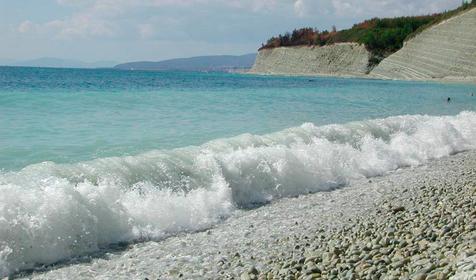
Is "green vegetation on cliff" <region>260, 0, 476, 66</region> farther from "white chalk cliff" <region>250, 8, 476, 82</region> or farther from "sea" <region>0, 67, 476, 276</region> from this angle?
"sea" <region>0, 67, 476, 276</region>

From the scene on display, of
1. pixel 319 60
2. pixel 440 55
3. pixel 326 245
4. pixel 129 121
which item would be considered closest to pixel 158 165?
pixel 326 245

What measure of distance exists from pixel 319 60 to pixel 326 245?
345ft

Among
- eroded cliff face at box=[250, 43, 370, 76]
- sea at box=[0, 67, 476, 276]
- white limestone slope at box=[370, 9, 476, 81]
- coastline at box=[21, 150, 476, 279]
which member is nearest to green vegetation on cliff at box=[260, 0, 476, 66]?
eroded cliff face at box=[250, 43, 370, 76]

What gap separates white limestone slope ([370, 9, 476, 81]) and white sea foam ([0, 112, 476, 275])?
64398 mm

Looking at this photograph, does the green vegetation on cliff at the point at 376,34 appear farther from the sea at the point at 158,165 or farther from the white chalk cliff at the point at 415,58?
the sea at the point at 158,165

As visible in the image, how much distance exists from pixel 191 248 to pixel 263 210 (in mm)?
2511

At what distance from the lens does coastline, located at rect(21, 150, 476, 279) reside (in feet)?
18.4

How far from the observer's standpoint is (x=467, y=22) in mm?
79625

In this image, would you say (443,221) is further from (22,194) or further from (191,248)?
(22,194)

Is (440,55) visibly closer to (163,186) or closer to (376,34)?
(376,34)

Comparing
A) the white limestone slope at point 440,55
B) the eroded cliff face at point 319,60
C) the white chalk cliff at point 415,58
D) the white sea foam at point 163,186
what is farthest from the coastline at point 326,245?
the eroded cliff face at point 319,60

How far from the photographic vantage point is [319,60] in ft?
359

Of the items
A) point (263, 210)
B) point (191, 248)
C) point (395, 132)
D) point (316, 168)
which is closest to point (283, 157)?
point (316, 168)

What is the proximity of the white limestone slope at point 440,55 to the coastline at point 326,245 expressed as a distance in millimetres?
68958
